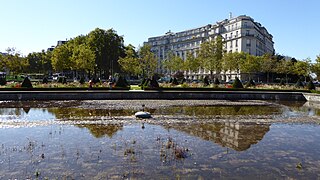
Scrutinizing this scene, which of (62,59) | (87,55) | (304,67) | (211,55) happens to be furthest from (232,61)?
(62,59)

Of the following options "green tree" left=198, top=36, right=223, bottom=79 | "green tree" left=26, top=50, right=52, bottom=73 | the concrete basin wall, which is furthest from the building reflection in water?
"green tree" left=26, top=50, right=52, bottom=73

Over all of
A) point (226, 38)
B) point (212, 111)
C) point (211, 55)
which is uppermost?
point (226, 38)

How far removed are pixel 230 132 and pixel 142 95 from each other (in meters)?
16.2

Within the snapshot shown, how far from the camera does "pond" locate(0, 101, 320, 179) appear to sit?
7379 mm

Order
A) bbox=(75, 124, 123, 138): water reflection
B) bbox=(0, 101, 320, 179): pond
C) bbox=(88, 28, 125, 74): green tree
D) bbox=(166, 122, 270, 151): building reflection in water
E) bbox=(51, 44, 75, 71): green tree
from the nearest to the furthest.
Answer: bbox=(0, 101, 320, 179): pond, bbox=(166, 122, 270, 151): building reflection in water, bbox=(75, 124, 123, 138): water reflection, bbox=(51, 44, 75, 71): green tree, bbox=(88, 28, 125, 74): green tree

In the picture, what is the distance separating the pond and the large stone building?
74.3 metres

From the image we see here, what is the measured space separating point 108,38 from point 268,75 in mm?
38867

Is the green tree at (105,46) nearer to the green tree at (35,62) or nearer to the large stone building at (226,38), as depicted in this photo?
the green tree at (35,62)

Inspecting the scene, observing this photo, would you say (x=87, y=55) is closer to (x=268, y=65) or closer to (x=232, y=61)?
(x=232, y=61)

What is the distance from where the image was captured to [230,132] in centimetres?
1241

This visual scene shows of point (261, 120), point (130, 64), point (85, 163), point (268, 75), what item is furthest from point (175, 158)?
point (268, 75)

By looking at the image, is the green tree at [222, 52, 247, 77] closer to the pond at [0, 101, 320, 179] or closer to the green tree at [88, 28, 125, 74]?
the green tree at [88, 28, 125, 74]

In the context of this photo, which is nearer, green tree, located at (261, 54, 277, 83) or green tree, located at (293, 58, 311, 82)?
green tree, located at (293, 58, 311, 82)

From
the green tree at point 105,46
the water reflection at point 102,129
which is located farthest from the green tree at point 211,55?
the water reflection at point 102,129
